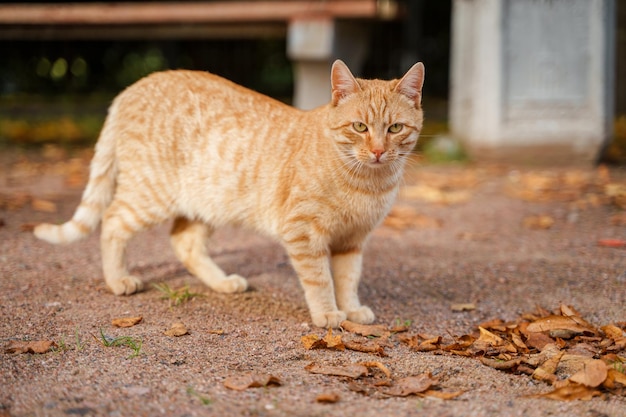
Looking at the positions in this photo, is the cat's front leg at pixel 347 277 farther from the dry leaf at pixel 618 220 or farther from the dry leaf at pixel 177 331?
the dry leaf at pixel 618 220

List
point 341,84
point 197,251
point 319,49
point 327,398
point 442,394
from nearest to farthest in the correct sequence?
point 327,398 → point 442,394 → point 341,84 → point 197,251 → point 319,49

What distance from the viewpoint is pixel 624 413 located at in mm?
2477

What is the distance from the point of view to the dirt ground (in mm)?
2514

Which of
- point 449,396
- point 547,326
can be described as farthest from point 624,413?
point 547,326

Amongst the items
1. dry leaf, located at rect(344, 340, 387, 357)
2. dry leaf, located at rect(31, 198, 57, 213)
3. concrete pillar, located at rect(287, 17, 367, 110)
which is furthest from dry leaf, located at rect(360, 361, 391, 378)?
concrete pillar, located at rect(287, 17, 367, 110)

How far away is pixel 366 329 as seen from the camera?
10.9 feet

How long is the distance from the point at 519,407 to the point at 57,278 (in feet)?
8.46

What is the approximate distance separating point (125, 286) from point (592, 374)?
223 centimetres

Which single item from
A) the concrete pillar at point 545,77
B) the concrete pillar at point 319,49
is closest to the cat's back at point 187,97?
the concrete pillar at point 319,49

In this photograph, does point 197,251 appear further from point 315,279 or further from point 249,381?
point 249,381

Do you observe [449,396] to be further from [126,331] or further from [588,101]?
[588,101]

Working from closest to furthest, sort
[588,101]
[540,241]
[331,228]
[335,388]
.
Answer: [335,388] < [331,228] < [540,241] < [588,101]

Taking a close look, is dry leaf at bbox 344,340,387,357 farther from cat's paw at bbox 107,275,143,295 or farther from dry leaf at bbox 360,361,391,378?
cat's paw at bbox 107,275,143,295

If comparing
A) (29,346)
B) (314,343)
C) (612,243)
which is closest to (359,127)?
(314,343)
